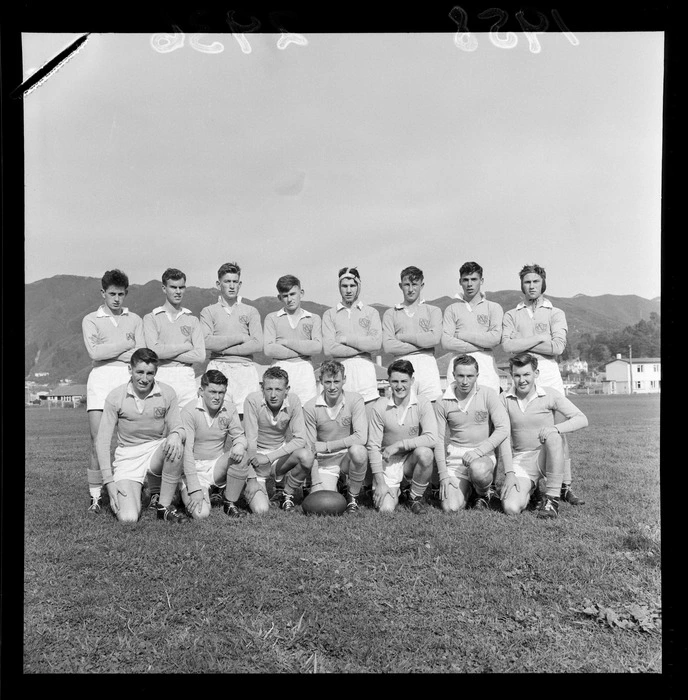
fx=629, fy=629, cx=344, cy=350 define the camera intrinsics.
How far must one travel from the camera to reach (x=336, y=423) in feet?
18.1

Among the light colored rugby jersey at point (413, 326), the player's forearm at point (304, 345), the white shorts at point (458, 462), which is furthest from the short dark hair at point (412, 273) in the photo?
the white shorts at point (458, 462)

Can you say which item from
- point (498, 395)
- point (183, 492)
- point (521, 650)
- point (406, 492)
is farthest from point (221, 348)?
point (521, 650)

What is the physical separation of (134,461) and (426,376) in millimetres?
2637

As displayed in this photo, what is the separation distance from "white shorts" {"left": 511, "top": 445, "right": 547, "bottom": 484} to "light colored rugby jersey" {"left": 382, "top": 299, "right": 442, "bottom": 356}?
125 centimetres

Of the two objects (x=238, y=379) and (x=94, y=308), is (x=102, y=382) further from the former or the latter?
(x=238, y=379)

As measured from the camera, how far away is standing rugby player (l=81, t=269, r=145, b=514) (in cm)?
538

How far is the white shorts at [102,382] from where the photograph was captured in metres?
5.43

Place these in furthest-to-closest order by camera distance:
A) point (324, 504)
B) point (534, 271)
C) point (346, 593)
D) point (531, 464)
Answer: point (531, 464) → point (534, 271) → point (324, 504) → point (346, 593)

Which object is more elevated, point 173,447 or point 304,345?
point 304,345

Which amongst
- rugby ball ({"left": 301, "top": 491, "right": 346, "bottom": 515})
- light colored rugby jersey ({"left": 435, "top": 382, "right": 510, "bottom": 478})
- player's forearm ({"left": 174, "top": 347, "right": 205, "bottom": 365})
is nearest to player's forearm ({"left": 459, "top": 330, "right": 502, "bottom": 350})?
light colored rugby jersey ({"left": 435, "top": 382, "right": 510, "bottom": 478})

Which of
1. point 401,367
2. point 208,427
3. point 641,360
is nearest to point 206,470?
point 208,427

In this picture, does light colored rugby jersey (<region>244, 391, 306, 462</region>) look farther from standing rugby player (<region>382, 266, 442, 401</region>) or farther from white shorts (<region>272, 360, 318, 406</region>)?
standing rugby player (<region>382, 266, 442, 401</region>)

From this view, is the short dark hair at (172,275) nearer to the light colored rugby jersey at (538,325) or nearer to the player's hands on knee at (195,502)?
the player's hands on knee at (195,502)

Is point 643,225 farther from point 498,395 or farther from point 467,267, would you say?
Answer: point 498,395
